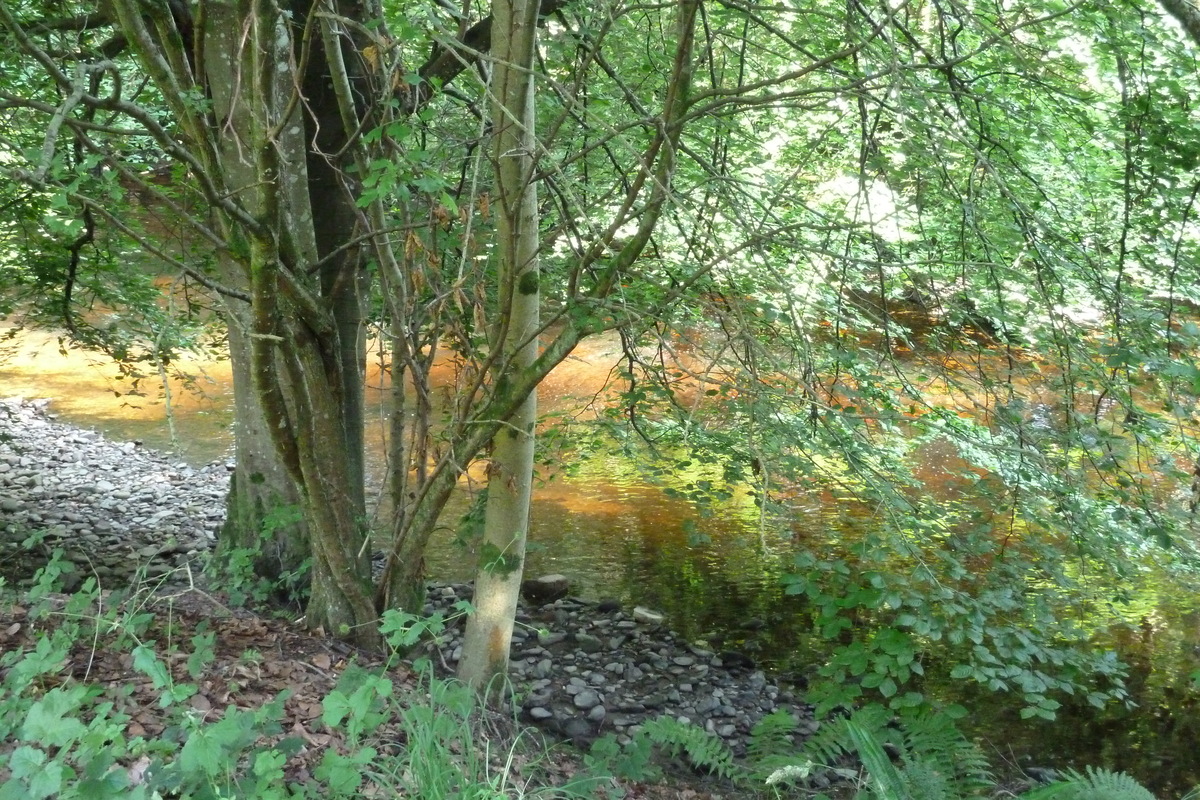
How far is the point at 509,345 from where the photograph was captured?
13.6 ft

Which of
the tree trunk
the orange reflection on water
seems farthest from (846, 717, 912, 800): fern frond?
the orange reflection on water

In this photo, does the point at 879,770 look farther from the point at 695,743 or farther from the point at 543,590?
the point at 543,590

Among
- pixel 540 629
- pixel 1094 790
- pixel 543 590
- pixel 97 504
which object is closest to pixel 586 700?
pixel 540 629

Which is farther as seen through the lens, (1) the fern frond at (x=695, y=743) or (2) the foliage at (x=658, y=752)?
(1) the fern frond at (x=695, y=743)

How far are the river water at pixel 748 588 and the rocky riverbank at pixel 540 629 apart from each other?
48 centimetres

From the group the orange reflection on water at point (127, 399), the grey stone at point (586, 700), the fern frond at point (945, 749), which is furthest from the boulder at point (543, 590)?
the orange reflection on water at point (127, 399)

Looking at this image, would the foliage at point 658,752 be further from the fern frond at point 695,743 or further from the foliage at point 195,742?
the foliage at point 195,742

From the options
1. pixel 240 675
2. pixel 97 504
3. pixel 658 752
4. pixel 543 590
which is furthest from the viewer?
pixel 97 504

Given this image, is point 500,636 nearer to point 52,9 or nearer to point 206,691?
point 206,691

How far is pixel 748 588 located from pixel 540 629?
317 centimetres

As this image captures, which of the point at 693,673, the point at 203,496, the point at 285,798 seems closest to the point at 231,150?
the point at 285,798

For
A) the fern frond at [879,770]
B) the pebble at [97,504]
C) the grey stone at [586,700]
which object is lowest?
the grey stone at [586,700]

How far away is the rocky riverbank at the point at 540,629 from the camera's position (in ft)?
17.7

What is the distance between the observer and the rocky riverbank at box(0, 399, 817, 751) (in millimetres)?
5395
